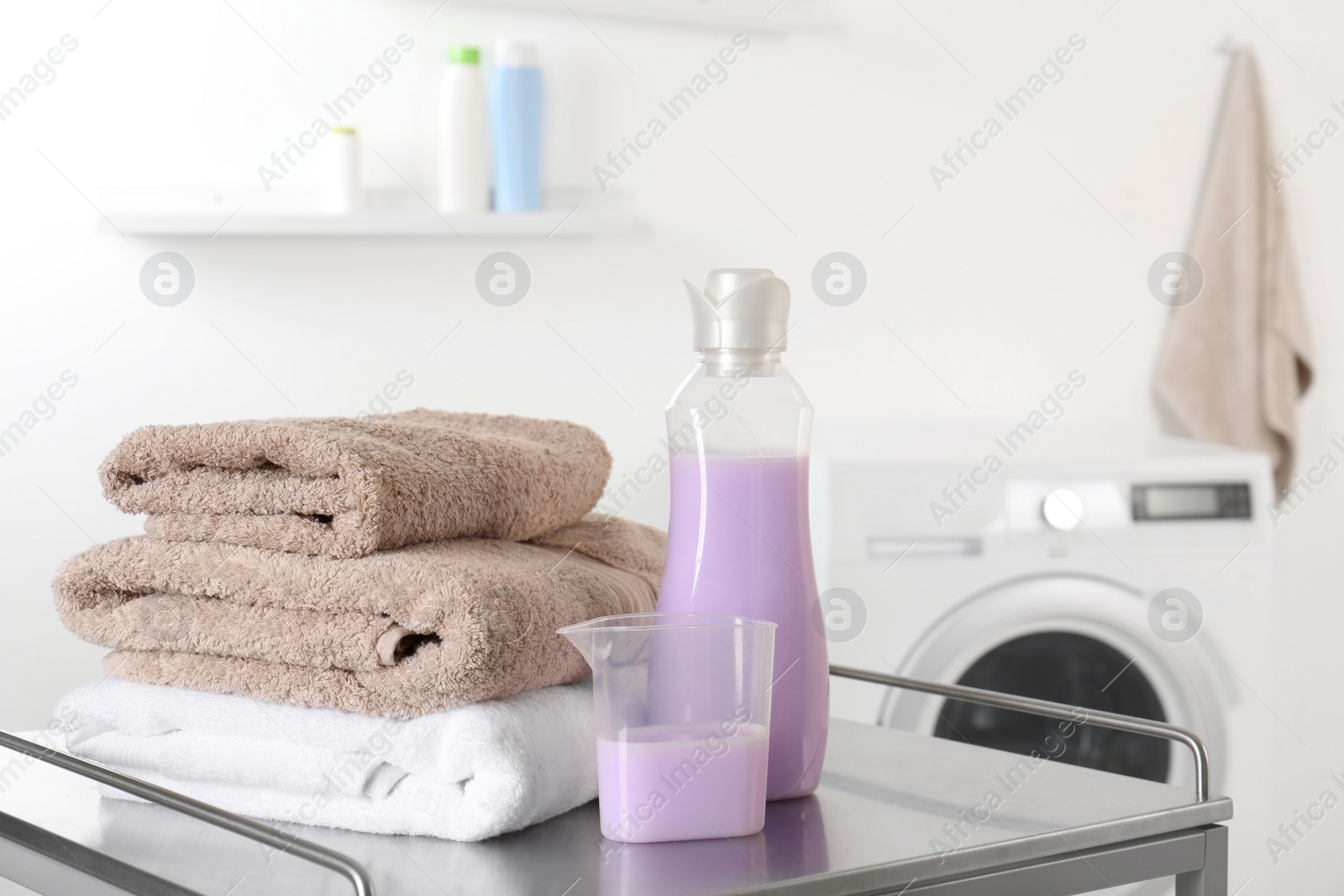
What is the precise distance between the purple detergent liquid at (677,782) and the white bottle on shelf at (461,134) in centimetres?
128

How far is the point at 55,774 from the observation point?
0.66 meters

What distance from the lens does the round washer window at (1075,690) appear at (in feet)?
4.76

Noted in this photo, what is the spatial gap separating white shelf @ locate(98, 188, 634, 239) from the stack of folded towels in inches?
43.0

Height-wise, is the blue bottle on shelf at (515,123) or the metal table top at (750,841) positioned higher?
the blue bottle on shelf at (515,123)

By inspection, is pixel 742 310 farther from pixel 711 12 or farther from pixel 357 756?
pixel 711 12

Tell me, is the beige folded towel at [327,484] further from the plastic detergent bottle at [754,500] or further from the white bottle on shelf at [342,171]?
the white bottle on shelf at [342,171]

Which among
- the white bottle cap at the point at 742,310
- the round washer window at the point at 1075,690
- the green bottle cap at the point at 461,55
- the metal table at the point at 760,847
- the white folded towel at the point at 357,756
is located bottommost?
the round washer window at the point at 1075,690

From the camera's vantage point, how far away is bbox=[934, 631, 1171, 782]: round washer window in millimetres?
1452

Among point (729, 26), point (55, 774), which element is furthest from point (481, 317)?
point (55, 774)

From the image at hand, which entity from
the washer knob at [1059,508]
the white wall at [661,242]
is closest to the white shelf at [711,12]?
the white wall at [661,242]

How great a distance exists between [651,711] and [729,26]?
4.99ft

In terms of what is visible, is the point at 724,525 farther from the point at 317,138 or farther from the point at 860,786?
the point at 317,138

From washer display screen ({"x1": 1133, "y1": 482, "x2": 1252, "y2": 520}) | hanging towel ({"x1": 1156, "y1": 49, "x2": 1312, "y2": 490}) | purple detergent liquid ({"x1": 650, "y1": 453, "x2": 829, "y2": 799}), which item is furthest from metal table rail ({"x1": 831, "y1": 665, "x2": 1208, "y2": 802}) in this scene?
hanging towel ({"x1": 1156, "y1": 49, "x2": 1312, "y2": 490})

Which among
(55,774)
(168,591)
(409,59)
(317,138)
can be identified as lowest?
(55,774)
